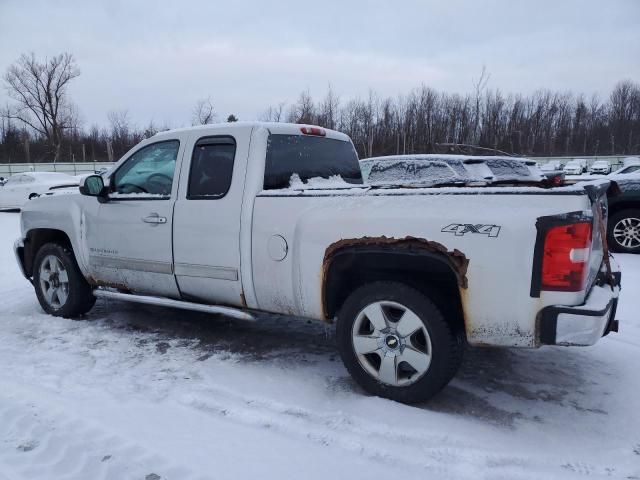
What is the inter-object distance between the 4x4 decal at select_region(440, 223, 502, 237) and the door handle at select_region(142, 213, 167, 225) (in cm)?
242

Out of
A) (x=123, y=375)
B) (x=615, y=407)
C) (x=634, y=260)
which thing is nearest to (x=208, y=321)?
(x=123, y=375)

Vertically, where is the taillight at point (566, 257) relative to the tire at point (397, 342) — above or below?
above

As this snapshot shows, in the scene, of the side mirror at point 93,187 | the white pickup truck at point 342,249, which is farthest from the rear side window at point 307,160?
the side mirror at point 93,187

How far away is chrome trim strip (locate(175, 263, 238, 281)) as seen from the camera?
3777 mm

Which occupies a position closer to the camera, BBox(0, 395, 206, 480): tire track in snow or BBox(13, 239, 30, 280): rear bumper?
BBox(0, 395, 206, 480): tire track in snow

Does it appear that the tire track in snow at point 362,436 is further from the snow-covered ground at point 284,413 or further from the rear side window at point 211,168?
the rear side window at point 211,168

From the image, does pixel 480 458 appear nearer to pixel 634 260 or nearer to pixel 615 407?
pixel 615 407

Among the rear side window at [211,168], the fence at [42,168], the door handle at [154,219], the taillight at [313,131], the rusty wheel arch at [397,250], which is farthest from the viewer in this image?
the fence at [42,168]

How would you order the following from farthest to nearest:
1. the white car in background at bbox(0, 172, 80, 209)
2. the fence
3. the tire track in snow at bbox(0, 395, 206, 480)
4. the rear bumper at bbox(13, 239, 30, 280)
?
the fence < the white car in background at bbox(0, 172, 80, 209) < the rear bumper at bbox(13, 239, 30, 280) < the tire track in snow at bbox(0, 395, 206, 480)

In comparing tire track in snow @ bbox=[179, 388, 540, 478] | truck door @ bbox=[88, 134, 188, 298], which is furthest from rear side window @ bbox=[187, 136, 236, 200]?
tire track in snow @ bbox=[179, 388, 540, 478]

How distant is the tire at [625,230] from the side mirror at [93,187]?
25.2 feet

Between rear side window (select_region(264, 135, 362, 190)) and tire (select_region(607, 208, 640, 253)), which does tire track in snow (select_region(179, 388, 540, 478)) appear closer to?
rear side window (select_region(264, 135, 362, 190))

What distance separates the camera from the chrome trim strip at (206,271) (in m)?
3.78

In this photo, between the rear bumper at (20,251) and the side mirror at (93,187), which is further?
the rear bumper at (20,251)
